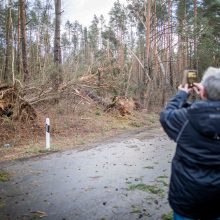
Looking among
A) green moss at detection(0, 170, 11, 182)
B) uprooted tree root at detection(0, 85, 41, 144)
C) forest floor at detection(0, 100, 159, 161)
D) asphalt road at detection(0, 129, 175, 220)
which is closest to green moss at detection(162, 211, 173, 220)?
asphalt road at detection(0, 129, 175, 220)

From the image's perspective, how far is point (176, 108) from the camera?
10.8 ft

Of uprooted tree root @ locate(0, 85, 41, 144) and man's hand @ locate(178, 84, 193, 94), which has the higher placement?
man's hand @ locate(178, 84, 193, 94)

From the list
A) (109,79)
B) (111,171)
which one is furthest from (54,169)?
(109,79)

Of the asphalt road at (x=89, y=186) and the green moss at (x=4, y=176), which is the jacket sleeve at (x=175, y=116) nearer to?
the asphalt road at (x=89, y=186)

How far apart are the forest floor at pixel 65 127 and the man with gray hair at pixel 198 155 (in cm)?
887

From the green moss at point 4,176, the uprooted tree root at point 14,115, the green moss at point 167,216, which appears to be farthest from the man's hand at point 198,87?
the uprooted tree root at point 14,115

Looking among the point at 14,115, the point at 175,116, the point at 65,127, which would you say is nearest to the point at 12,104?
the point at 14,115

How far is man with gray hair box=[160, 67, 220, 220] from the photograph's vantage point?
9.84 feet

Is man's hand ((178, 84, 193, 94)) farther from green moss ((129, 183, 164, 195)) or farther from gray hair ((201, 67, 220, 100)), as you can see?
green moss ((129, 183, 164, 195))

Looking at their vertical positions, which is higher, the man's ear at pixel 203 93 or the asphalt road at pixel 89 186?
the man's ear at pixel 203 93

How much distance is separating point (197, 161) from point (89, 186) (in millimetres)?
5080

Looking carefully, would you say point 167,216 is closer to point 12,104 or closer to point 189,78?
point 189,78

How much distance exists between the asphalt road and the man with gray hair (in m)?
2.91

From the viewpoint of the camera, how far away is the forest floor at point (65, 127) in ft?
42.7
